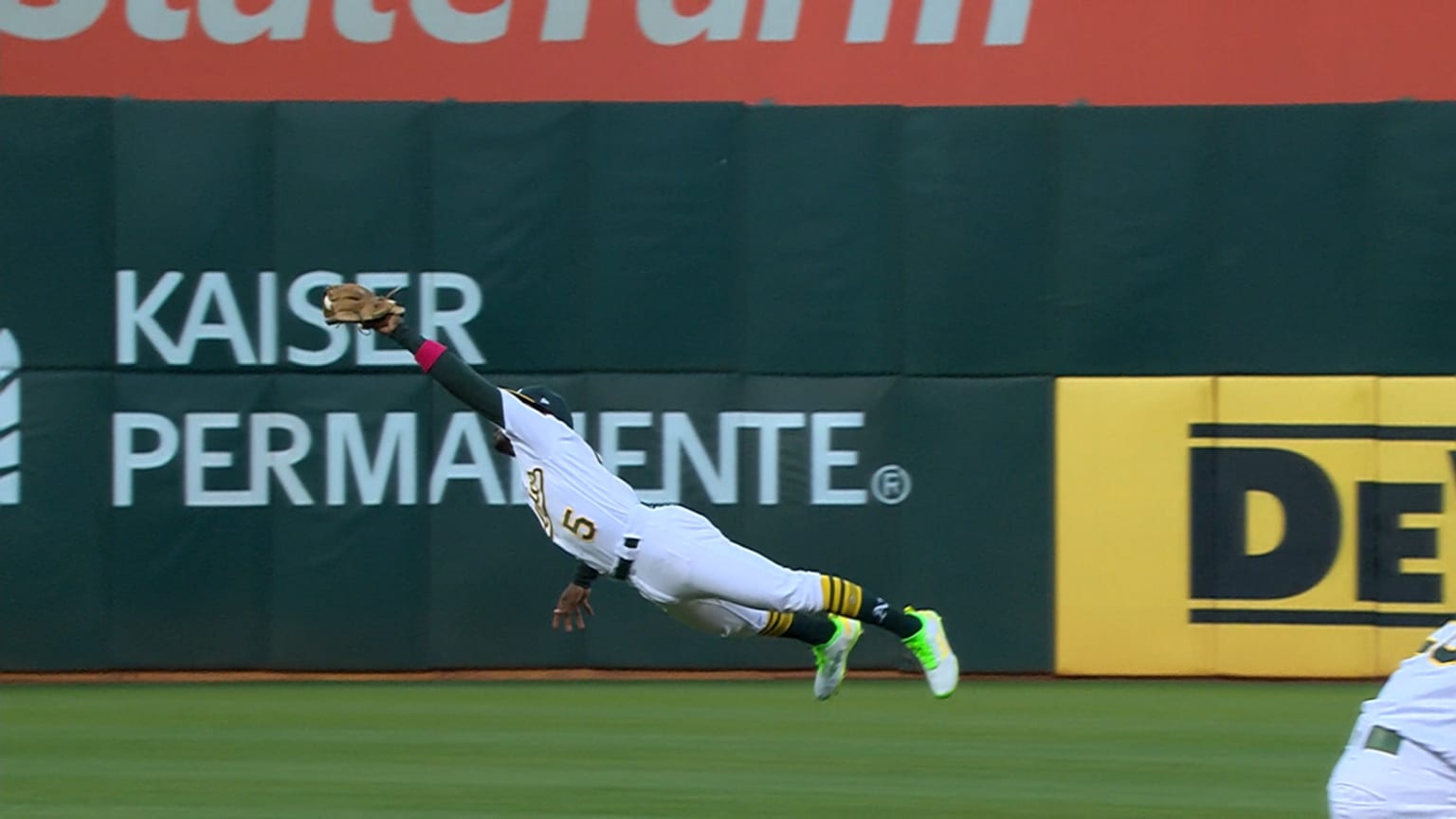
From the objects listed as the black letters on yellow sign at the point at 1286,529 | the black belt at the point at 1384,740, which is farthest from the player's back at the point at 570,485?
the black letters on yellow sign at the point at 1286,529

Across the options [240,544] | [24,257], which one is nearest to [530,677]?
[240,544]

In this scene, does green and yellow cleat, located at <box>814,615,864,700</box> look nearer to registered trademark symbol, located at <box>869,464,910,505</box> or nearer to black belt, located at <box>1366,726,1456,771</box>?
registered trademark symbol, located at <box>869,464,910,505</box>

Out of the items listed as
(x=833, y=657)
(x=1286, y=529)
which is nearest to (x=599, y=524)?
(x=833, y=657)

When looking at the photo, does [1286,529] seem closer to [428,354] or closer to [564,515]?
[564,515]

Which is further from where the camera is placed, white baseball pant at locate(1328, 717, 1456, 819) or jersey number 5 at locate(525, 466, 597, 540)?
jersey number 5 at locate(525, 466, 597, 540)

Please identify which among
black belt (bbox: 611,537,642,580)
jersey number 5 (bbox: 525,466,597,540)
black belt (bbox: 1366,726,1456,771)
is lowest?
black belt (bbox: 1366,726,1456,771)

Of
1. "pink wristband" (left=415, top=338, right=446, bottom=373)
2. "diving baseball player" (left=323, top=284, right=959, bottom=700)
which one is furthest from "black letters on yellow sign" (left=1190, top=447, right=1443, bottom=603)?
"pink wristband" (left=415, top=338, right=446, bottom=373)

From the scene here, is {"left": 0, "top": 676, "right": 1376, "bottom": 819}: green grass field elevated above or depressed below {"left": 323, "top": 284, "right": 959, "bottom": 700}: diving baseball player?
below
